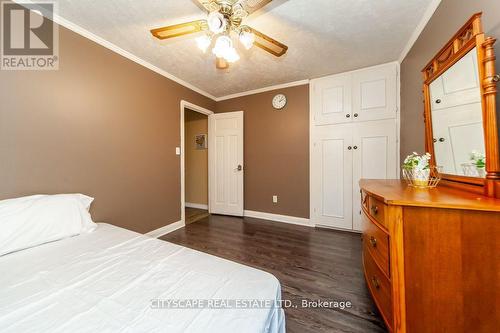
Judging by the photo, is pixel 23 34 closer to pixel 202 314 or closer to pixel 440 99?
pixel 202 314

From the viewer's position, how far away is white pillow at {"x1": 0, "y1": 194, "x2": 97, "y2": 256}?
1156 millimetres

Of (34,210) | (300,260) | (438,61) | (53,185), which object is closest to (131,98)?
(53,185)

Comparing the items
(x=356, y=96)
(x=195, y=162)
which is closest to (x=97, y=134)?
(x=195, y=162)

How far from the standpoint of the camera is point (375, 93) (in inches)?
103

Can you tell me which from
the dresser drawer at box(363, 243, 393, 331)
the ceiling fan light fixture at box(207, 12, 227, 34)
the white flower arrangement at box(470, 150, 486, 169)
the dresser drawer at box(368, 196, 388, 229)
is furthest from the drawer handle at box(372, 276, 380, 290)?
the ceiling fan light fixture at box(207, 12, 227, 34)

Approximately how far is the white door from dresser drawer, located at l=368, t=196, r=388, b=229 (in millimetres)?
2540

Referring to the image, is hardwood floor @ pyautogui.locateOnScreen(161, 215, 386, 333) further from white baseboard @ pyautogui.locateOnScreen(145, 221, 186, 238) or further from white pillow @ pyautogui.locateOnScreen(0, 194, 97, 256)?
white pillow @ pyautogui.locateOnScreen(0, 194, 97, 256)

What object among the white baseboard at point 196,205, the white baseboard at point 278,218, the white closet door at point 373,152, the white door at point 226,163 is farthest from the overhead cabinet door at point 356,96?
the white baseboard at point 196,205

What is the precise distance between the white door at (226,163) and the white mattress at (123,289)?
2417 mm

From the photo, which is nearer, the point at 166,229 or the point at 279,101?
the point at 166,229

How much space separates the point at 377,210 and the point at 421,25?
1949 millimetres

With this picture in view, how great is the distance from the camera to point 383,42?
209 cm

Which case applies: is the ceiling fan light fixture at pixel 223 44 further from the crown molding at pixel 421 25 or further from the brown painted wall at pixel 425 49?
the crown molding at pixel 421 25

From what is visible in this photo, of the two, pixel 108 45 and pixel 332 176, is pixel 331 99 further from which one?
pixel 108 45
